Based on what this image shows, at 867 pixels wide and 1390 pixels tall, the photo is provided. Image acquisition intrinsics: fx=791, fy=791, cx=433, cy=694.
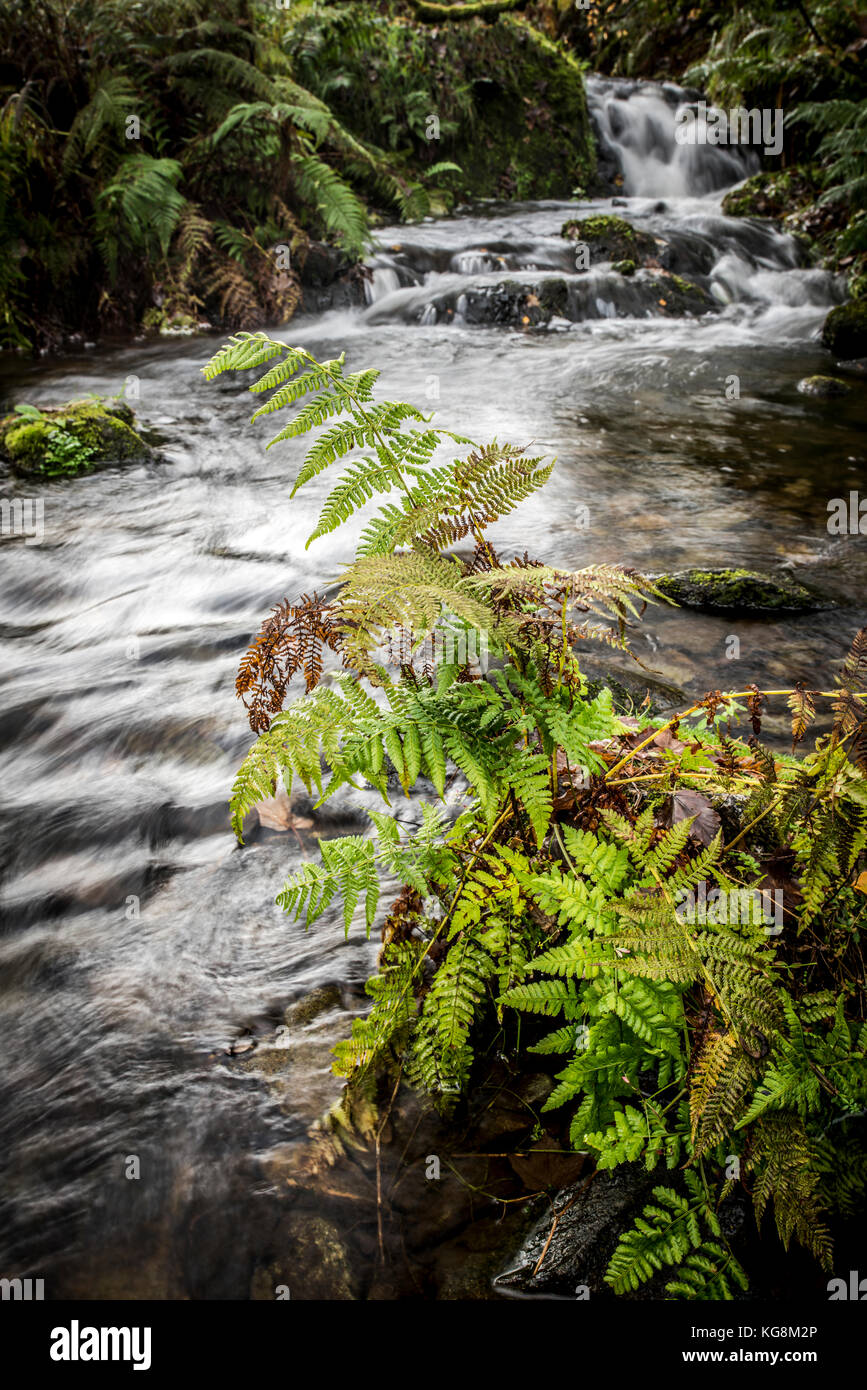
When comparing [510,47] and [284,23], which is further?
[510,47]

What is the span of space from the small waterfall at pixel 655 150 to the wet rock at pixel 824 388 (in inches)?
448

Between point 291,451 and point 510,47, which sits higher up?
point 510,47

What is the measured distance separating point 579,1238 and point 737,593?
3370 millimetres

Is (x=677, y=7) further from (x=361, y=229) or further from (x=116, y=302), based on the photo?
(x=116, y=302)

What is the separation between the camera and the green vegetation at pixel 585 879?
1575 mm

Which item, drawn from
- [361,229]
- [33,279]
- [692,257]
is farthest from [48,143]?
[692,257]

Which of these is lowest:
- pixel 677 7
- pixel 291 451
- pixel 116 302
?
pixel 291 451

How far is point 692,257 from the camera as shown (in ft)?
41.5

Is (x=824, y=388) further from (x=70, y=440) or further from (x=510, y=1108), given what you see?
(x=510, y=1108)

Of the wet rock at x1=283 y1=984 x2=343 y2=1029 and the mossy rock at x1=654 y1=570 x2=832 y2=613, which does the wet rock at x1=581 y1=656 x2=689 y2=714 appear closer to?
the mossy rock at x1=654 y1=570 x2=832 y2=613

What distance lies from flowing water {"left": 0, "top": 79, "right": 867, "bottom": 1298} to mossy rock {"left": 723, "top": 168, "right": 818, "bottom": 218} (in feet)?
10.9

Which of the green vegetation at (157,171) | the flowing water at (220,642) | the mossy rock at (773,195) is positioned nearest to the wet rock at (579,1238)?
the flowing water at (220,642)

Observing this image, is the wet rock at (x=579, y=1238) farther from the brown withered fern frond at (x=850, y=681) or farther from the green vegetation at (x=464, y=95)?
the green vegetation at (x=464, y=95)
